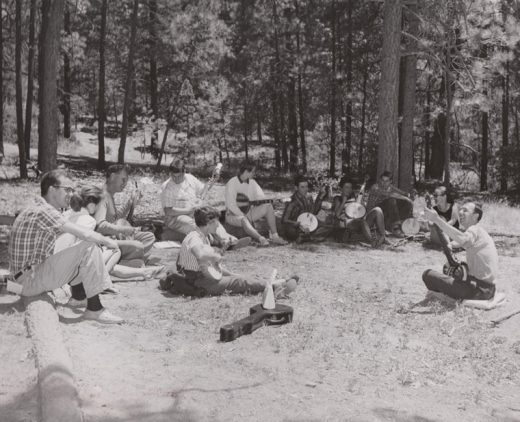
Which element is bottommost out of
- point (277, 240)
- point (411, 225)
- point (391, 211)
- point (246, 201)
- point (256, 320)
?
point (256, 320)

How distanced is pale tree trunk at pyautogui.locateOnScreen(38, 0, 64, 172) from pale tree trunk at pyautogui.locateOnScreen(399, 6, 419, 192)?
23.0 feet

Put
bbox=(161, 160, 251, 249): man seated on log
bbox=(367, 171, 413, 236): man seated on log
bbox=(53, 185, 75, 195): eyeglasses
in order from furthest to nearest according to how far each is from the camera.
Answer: bbox=(367, 171, 413, 236): man seated on log → bbox=(161, 160, 251, 249): man seated on log → bbox=(53, 185, 75, 195): eyeglasses

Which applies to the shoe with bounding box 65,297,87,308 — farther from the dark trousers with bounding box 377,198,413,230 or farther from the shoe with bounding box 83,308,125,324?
the dark trousers with bounding box 377,198,413,230

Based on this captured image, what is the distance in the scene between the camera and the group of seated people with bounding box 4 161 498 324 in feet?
17.9

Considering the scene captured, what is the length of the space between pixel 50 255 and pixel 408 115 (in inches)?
409

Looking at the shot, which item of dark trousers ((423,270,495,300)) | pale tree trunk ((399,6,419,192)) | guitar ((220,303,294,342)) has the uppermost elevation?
pale tree trunk ((399,6,419,192))

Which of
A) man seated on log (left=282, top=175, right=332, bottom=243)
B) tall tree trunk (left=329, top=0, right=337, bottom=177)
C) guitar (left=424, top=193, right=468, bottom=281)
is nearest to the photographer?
guitar (left=424, top=193, right=468, bottom=281)

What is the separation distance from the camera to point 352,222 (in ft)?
33.5

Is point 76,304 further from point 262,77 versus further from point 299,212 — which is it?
point 262,77

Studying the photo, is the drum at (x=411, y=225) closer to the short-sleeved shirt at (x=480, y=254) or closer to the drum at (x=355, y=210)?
the drum at (x=355, y=210)

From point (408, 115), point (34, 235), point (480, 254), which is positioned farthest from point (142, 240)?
point (408, 115)

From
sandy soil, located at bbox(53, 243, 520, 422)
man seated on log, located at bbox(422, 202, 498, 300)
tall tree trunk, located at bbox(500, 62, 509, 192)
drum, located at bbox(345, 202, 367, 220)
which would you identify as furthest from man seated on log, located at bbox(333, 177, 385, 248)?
tall tree trunk, located at bbox(500, 62, 509, 192)

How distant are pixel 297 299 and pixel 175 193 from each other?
326 cm

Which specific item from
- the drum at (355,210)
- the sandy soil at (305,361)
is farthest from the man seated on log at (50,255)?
the drum at (355,210)
